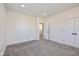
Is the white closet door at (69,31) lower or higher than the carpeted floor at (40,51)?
higher

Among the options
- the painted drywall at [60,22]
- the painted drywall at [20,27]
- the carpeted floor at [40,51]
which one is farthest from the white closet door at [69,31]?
the painted drywall at [20,27]

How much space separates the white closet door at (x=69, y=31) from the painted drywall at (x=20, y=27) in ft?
10.1

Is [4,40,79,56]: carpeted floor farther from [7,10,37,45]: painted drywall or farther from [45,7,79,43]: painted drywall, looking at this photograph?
[45,7,79,43]: painted drywall

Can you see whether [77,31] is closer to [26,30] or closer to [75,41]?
[75,41]

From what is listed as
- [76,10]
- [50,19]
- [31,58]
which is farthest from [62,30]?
[31,58]

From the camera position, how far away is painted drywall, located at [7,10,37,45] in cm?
583

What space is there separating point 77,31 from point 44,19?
491 centimetres

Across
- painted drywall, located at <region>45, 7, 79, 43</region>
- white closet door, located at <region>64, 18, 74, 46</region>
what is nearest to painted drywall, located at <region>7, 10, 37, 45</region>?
painted drywall, located at <region>45, 7, 79, 43</region>

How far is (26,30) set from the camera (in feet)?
24.4

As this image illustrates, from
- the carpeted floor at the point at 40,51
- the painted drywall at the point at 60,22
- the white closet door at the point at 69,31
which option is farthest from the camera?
the white closet door at the point at 69,31

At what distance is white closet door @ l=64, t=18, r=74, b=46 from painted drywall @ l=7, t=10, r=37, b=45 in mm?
3075

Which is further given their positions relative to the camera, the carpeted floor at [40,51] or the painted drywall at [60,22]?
the painted drywall at [60,22]

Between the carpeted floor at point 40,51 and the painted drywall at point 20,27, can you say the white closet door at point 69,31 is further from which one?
the painted drywall at point 20,27

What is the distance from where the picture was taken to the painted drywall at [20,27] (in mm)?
5834
